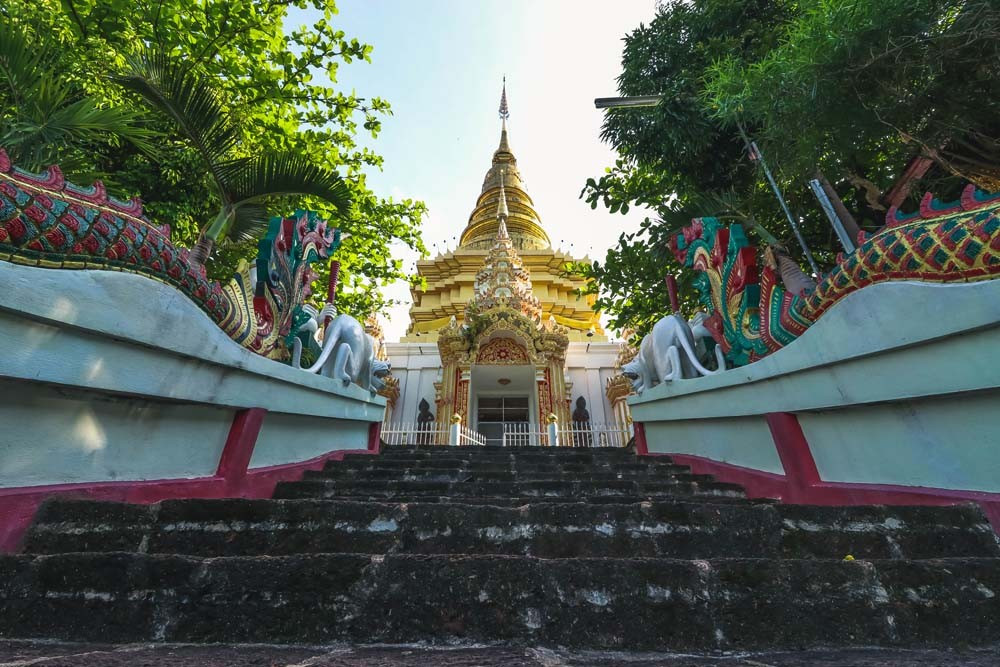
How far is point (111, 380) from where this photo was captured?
6.46 feet

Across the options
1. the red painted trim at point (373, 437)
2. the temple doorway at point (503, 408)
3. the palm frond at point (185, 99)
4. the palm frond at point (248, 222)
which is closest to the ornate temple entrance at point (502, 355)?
the temple doorway at point (503, 408)

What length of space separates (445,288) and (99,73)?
13.3 m

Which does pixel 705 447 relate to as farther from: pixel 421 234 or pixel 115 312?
pixel 421 234

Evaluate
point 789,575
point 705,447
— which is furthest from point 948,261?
point 705,447

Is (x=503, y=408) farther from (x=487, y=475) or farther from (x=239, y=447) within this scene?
(x=239, y=447)

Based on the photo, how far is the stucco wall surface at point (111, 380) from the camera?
1.71 meters

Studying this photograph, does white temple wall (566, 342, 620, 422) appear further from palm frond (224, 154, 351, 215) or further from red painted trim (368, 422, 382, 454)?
palm frond (224, 154, 351, 215)

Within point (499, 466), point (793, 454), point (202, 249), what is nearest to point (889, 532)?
point (793, 454)

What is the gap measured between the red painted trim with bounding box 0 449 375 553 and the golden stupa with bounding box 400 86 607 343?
11.2 m

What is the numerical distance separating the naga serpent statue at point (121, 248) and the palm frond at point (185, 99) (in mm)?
1469

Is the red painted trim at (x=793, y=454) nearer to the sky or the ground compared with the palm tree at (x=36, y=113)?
nearer to the ground

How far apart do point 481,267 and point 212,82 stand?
1236 cm

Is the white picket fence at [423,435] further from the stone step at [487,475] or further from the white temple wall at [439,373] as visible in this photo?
the stone step at [487,475]

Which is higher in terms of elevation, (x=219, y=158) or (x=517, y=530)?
(x=219, y=158)
